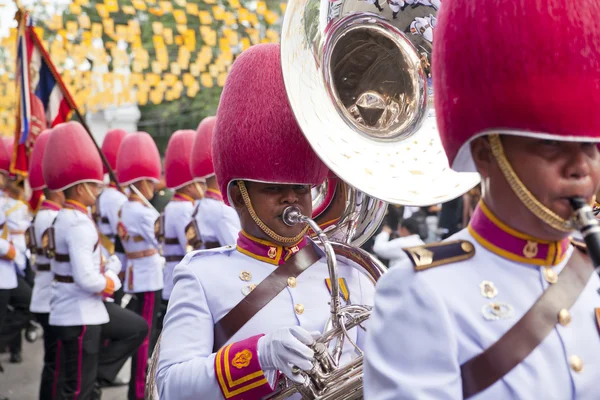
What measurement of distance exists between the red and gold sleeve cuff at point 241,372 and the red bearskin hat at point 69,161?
3.80 m

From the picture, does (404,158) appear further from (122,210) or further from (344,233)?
(122,210)

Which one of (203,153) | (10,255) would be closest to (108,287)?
(203,153)

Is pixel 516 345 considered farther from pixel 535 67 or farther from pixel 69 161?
pixel 69 161

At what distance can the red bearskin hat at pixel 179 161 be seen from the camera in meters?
7.50

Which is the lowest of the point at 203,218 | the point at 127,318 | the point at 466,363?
the point at 127,318

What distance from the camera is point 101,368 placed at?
6.25m

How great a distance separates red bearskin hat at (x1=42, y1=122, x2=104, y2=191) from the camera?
5.82 meters

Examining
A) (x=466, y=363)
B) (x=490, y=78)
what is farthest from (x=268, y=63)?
(x=466, y=363)

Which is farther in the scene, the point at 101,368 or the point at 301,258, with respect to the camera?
the point at 101,368

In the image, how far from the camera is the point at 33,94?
277 inches

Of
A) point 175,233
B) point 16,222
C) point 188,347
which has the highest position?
point 188,347

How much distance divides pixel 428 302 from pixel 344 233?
152 centimetres

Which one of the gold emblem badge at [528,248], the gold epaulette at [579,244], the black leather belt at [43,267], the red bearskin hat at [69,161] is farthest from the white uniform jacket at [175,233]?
the gold emblem badge at [528,248]

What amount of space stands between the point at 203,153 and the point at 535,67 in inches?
215
